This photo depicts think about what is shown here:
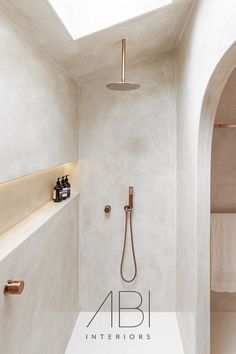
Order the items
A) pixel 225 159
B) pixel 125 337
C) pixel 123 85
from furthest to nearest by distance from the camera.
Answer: pixel 225 159, pixel 125 337, pixel 123 85

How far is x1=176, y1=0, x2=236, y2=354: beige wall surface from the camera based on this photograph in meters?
1.54

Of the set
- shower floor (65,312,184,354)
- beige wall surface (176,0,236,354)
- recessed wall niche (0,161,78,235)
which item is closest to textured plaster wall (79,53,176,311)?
shower floor (65,312,184,354)

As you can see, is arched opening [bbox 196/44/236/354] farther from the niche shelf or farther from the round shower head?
the niche shelf

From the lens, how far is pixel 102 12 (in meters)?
1.98

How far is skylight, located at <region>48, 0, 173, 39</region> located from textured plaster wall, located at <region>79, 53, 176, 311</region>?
1006mm

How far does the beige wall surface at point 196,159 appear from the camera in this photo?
1.54 metres

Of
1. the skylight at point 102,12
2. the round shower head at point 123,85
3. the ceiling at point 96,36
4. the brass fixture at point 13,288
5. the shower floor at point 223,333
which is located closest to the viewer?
the brass fixture at point 13,288

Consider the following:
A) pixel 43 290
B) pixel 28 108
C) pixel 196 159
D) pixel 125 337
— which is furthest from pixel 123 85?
pixel 125 337

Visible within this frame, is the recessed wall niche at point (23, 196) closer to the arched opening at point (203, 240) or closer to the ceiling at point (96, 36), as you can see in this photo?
the ceiling at point (96, 36)

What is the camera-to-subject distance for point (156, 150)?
3.02 meters

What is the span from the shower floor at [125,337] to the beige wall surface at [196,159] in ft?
0.57

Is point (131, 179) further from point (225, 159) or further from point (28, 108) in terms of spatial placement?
point (28, 108)

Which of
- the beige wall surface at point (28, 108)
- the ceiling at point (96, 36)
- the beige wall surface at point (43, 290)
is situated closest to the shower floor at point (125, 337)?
the beige wall surface at point (43, 290)

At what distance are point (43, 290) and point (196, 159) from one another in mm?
1132
